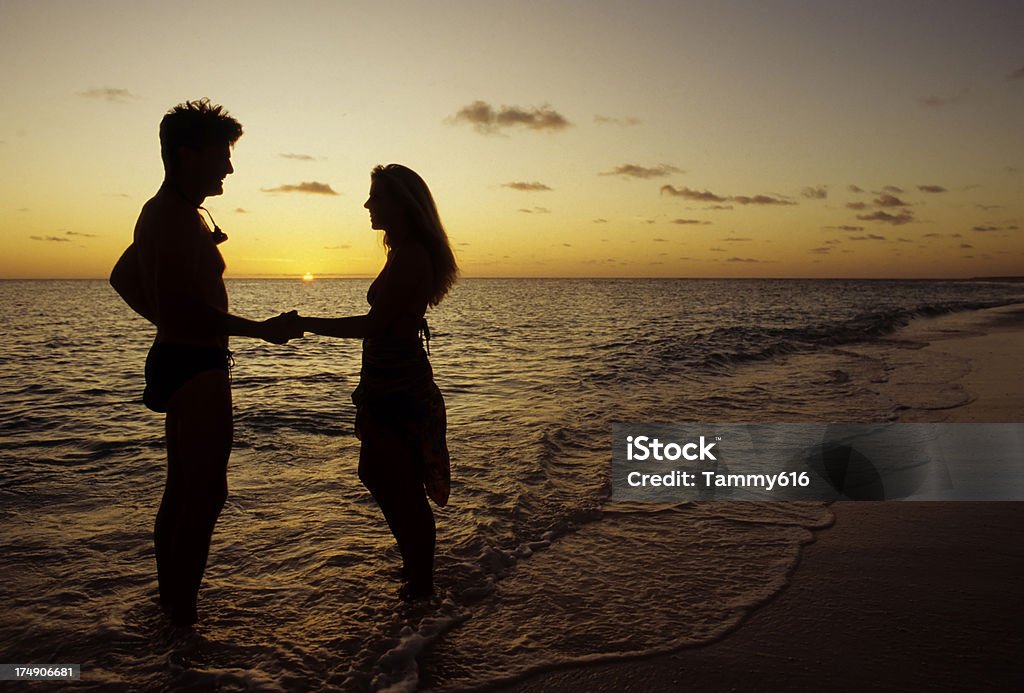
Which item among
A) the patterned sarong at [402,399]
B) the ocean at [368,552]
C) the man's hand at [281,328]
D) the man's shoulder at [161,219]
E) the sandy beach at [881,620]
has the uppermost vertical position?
the man's shoulder at [161,219]

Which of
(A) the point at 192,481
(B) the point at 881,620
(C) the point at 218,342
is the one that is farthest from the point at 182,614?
(B) the point at 881,620

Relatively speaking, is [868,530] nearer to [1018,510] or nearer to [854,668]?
[1018,510]

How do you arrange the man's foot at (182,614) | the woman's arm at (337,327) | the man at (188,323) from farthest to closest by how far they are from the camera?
the man's foot at (182,614)
the woman's arm at (337,327)
the man at (188,323)

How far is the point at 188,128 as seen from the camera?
3.05 metres

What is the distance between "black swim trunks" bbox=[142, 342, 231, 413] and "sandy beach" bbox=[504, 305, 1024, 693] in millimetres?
2097

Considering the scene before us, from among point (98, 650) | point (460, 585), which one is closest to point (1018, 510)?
point (460, 585)

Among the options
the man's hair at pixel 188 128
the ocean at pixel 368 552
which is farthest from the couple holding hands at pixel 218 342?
the ocean at pixel 368 552

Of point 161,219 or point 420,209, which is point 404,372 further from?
point 161,219

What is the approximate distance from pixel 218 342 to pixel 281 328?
1.00 feet

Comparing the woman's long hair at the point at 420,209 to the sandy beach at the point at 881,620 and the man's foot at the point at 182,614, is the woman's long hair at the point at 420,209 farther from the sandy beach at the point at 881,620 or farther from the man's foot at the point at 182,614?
the sandy beach at the point at 881,620

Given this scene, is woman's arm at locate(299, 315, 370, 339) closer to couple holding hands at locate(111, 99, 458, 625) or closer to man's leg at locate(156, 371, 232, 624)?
couple holding hands at locate(111, 99, 458, 625)

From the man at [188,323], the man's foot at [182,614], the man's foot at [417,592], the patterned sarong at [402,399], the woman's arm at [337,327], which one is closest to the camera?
the man at [188,323]

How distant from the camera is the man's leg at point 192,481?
3.13 meters

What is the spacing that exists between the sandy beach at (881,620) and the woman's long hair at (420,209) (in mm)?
2147
